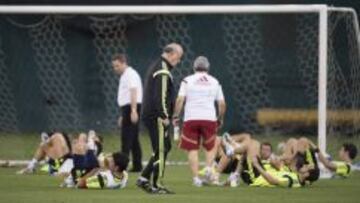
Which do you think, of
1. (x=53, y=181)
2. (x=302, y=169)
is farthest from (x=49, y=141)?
(x=302, y=169)

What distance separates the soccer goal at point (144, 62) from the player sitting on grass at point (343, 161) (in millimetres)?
4849

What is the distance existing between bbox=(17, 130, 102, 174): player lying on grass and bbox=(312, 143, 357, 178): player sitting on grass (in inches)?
136

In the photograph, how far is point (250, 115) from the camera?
3175 centimetres

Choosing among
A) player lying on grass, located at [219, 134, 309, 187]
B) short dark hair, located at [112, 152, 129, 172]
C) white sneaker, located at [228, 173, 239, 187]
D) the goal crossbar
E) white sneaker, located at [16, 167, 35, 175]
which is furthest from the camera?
the goal crossbar

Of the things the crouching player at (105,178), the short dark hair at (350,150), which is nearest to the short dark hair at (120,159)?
the crouching player at (105,178)

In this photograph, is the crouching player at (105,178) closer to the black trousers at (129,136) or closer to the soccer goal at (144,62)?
the black trousers at (129,136)

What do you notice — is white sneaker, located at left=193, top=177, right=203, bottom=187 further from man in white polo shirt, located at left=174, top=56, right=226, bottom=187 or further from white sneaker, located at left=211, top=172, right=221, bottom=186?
man in white polo shirt, located at left=174, top=56, right=226, bottom=187

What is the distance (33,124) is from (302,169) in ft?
37.8

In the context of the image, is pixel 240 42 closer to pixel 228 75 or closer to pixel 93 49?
pixel 228 75

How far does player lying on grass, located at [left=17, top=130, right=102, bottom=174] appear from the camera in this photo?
24062 millimetres

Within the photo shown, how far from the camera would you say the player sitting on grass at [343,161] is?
23.7 meters

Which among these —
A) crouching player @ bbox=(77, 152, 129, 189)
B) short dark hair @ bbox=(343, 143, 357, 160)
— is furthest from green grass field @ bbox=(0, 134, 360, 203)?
short dark hair @ bbox=(343, 143, 357, 160)

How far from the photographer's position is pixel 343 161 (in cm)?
2520

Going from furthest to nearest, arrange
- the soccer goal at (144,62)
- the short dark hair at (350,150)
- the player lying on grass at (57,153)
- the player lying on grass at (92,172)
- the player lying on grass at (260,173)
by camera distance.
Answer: the soccer goal at (144,62), the short dark hair at (350,150), the player lying on grass at (57,153), the player lying on grass at (260,173), the player lying on grass at (92,172)
